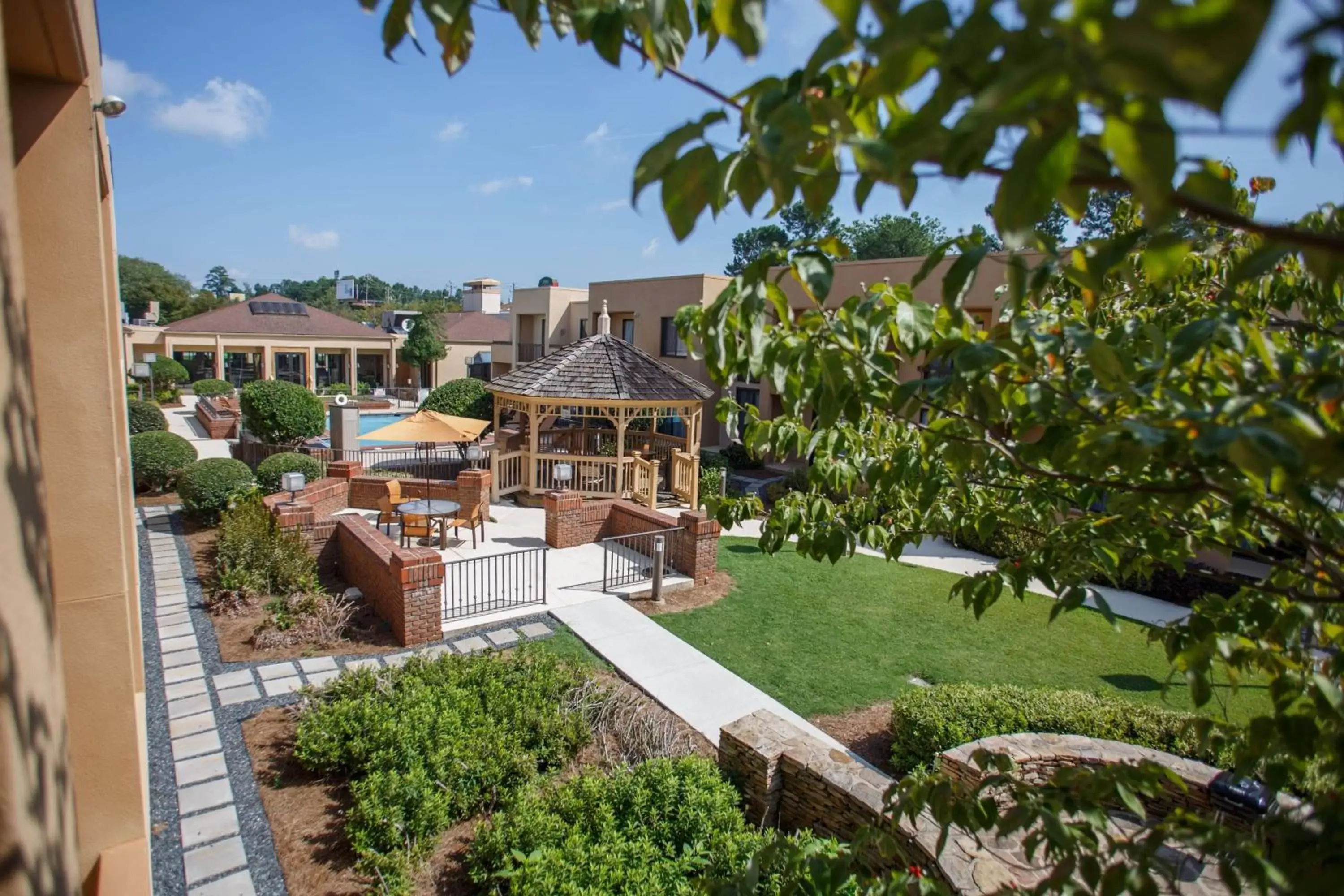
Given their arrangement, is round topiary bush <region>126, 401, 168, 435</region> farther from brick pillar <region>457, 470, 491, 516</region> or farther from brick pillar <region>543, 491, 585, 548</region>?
brick pillar <region>543, 491, 585, 548</region>

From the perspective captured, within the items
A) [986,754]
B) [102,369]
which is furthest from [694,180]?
[102,369]

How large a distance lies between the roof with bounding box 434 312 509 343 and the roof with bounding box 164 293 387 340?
5.30 metres

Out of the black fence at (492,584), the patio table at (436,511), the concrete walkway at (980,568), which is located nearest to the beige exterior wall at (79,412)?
the black fence at (492,584)

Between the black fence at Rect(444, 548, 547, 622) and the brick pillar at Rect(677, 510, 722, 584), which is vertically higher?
the brick pillar at Rect(677, 510, 722, 584)

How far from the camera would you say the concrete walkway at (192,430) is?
2373cm

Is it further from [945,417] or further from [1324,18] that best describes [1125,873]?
[1324,18]

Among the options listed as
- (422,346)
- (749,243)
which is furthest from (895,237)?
(422,346)

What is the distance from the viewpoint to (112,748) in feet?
12.3

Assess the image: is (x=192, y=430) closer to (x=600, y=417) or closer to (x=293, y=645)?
(x=600, y=417)

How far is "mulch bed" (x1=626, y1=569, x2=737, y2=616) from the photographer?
36.5 feet

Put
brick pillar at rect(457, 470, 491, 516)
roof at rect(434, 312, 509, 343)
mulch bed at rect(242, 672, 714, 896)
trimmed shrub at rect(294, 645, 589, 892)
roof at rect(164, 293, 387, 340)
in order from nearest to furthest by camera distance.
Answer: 1. mulch bed at rect(242, 672, 714, 896)
2. trimmed shrub at rect(294, 645, 589, 892)
3. brick pillar at rect(457, 470, 491, 516)
4. roof at rect(164, 293, 387, 340)
5. roof at rect(434, 312, 509, 343)

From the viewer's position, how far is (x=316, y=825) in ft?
19.7

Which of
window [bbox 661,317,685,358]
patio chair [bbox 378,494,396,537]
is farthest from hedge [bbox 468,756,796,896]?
window [bbox 661,317,685,358]

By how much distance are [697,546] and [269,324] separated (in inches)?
1492
